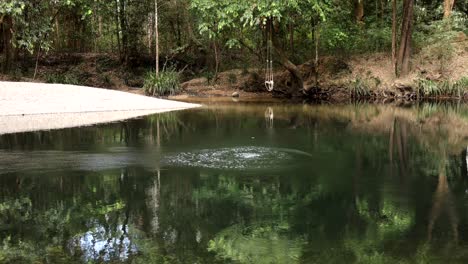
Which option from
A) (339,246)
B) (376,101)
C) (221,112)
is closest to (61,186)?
(339,246)

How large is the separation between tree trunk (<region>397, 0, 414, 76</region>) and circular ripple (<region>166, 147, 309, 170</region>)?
651 inches

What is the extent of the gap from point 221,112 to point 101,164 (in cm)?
1063

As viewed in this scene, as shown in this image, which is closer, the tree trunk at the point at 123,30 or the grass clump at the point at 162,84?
the grass clump at the point at 162,84

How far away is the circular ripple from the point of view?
33.3 feet

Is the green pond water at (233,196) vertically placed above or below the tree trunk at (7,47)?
below

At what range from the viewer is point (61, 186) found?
859cm

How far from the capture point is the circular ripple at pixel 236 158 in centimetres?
1016

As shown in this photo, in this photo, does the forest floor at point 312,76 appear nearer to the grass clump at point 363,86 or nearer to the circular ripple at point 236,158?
the grass clump at point 363,86

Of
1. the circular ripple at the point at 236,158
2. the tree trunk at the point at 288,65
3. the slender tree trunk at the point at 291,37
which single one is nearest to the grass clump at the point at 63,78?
the tree trunk at the point at 288,65

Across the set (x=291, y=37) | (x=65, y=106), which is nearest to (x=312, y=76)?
(x=291, y=37)

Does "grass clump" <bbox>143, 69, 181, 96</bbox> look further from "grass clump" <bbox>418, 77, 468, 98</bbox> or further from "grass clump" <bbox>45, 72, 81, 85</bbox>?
"grass clump" <bbox>418, 77, 468, 98</bbox>

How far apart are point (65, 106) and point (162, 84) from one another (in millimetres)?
7628

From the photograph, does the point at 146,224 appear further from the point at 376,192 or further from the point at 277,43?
the point at 277,43

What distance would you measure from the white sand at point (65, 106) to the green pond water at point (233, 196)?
328cm
